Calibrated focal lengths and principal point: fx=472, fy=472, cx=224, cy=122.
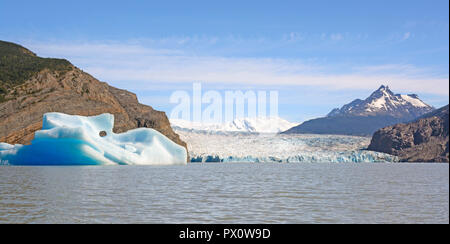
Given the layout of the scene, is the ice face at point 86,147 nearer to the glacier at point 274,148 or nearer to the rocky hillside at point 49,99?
the rocky hillside at point 49,99

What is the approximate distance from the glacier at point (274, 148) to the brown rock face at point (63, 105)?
1423 cm

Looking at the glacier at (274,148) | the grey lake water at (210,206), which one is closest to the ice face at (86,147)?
the grey lake water at (210,206)

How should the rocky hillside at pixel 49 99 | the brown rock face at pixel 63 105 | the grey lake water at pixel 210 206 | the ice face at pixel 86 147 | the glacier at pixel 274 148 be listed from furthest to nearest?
the glacier at pixel 274 148
the rocky hillside at pixel 49 99
the brown rock face at pixel 63 105
the ice face at pixel 86 147
the grey lake water at pixel 210 206

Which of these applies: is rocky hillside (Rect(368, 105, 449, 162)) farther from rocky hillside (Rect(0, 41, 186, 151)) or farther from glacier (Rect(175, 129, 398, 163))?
rocky hillside (Rect(0, 41, 186, 151))

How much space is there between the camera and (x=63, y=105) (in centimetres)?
6694

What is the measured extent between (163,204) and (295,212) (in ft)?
15.7

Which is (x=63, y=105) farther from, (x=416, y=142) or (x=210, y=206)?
(x=416, y=142)

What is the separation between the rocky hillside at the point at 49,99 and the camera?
60438 mm

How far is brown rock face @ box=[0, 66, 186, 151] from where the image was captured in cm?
5994

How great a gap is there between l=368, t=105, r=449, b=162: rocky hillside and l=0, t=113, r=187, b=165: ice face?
2805 inches

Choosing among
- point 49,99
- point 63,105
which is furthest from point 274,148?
point 49,99

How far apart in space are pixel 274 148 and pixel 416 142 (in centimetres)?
4529

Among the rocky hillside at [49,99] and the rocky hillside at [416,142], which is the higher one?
the rocky hillside at [49,99]
